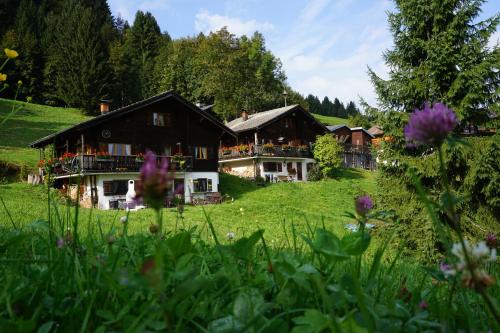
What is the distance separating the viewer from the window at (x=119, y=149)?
2822 cm

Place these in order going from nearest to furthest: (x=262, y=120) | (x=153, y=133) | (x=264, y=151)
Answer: (x=153, y=133) → (x=264, y=151) → (x=262, y=120)

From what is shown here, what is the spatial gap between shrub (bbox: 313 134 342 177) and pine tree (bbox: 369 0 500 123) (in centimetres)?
2389

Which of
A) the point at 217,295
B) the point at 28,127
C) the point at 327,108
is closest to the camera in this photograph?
the point at 217,295

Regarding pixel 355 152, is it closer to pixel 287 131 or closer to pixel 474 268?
pixel 287 131

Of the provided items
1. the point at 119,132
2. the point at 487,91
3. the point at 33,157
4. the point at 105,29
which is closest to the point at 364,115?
the point at 487,91

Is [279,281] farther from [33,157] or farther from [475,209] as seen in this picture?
[33,157]

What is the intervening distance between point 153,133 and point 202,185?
16.5 feet

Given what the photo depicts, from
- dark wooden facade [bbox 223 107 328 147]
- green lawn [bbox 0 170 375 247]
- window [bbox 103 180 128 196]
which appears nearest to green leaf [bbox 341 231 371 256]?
green lawn [bbox 0 170 375 247]

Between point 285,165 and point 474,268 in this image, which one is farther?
point 285,165

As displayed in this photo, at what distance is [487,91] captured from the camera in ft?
48.3

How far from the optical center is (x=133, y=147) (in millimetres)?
29297

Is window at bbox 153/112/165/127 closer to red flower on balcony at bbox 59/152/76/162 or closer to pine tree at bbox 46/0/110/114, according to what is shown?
red flower on balcony at bbox 59/152/76/162

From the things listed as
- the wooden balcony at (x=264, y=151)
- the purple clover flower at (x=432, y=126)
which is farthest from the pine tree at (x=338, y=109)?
the purple clover flower at (x=432, y=126)

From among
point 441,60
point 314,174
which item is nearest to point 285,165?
point 314,174
